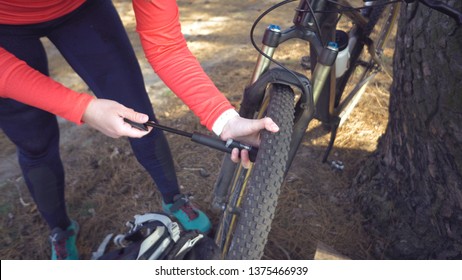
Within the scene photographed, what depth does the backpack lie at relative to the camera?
1.30 metres

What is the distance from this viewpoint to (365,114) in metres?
2.62

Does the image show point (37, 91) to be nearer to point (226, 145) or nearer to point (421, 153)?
point (226, 145)

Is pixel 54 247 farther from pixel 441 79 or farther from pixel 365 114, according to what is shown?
pixel 365 114

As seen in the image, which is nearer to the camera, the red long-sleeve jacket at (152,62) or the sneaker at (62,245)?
the red long-sleeve jacket at (152,62)

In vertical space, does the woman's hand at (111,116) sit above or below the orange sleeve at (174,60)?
below

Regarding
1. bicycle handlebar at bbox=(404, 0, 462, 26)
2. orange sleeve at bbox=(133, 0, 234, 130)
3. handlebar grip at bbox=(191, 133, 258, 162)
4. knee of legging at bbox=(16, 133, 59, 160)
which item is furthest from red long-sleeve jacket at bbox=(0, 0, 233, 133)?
bicycle handlebar at bbox=(404, 0, 462, 26)

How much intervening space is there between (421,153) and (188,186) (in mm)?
1387

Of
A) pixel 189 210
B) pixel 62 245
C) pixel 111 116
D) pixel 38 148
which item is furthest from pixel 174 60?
pixel 62 245

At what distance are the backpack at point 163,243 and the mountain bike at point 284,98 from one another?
0.43 ft

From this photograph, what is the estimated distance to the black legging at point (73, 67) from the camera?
133 cm

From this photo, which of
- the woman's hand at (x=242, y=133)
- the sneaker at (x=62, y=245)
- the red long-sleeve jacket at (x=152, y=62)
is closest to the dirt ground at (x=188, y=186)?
the sneaker at (x=62, y=245)

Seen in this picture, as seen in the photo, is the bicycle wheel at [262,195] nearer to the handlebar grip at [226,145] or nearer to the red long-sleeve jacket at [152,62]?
the handlebar grip at [226,145]

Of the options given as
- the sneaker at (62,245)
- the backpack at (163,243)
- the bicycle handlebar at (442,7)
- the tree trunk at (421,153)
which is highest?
the bicycle handlebar at (442,7)

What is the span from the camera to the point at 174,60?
125 cm
